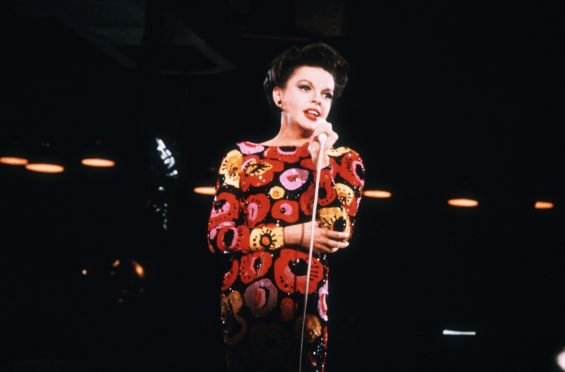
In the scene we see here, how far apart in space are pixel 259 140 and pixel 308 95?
7.02 m

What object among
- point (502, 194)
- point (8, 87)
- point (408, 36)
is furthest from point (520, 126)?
point (8, 87)

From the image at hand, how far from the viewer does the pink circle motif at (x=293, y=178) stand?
186 cm

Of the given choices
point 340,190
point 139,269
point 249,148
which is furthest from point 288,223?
point 139,269

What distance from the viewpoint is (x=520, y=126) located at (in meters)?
7.86

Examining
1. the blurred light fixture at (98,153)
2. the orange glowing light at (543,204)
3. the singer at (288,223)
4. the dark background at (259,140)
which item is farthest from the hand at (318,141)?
the orange glowing light at (543,204)

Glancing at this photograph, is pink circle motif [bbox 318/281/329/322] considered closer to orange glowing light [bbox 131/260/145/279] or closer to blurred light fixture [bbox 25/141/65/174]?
orange glowing light [bbox 131/260/145/279]

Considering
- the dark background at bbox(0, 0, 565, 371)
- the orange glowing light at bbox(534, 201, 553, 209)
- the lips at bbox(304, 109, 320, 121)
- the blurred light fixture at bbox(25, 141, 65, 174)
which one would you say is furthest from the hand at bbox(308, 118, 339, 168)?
the orange glowing light at bbox(534, 201, 553, 209)

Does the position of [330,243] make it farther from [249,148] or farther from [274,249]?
[249,148]

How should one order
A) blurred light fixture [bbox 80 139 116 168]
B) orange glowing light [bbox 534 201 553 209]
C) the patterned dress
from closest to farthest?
1. the patterned dress
2. blurred light fixture [bbox 80 139 116 168]
3. orange glowing light [bbox 534 201 553 209]

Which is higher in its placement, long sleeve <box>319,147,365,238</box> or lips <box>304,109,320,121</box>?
lips <box>304,109,320,121</box>

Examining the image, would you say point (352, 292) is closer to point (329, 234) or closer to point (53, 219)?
point (53, 219)

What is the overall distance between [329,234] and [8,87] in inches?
259

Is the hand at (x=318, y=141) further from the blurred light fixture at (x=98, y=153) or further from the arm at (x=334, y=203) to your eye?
the blurred light fixture at (x=98, y=153)

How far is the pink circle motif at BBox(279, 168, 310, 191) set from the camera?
1.86 metres
